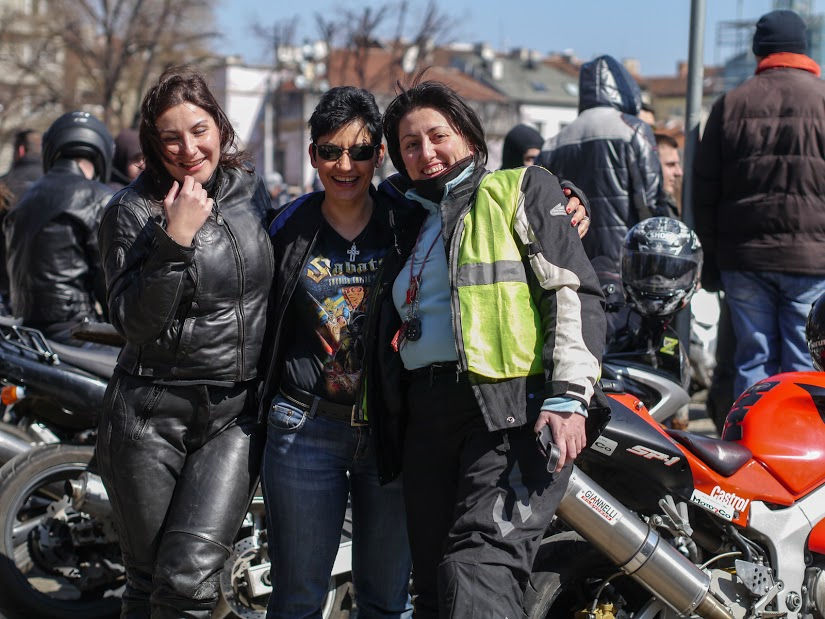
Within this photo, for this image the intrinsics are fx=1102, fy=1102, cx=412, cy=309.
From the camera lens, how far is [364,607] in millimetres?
3277

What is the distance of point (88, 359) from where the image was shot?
→ 4.66m

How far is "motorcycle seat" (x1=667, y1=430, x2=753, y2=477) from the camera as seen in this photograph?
3441 millimetres

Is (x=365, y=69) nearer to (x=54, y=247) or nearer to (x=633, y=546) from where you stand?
(x=54, y=247)

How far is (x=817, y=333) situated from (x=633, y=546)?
1.23 meters

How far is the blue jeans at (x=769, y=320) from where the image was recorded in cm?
510

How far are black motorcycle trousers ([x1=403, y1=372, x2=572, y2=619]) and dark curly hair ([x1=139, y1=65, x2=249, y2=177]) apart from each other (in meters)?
0.97

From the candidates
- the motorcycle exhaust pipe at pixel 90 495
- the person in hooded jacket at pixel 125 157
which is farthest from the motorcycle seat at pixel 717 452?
the person in hooded jacket at pixel 125 157

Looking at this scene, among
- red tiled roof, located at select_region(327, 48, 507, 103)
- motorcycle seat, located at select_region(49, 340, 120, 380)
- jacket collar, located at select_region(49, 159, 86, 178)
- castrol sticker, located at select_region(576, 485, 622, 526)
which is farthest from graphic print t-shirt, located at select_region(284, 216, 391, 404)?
red tiled roof, located at select_region(327, 48, 507, 103)

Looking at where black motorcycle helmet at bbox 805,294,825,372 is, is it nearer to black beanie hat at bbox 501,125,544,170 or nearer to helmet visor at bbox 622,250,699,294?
helmet visor at bbox 622,250,699,294

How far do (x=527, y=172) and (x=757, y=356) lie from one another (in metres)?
2.71

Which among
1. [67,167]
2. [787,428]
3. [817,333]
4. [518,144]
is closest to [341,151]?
[787,428]

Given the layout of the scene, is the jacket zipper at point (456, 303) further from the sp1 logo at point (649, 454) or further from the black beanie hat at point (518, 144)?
the black beanie hat at point (518, 144)

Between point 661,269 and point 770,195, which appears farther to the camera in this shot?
point 770,195

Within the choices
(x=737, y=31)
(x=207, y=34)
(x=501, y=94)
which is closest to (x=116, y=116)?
(x=207, y=34)
